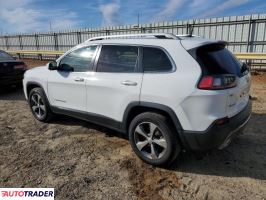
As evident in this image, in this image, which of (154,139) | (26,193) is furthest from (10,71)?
(154,139)

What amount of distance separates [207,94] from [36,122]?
3.90 meters

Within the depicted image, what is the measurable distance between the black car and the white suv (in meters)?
4.58

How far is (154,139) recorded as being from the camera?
3.49 meters

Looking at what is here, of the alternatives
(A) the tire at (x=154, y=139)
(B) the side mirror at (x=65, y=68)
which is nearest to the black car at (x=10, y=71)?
(B) the side mirror at (x=65, y=68)

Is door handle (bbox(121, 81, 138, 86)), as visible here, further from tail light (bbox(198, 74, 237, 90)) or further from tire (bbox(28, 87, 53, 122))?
tire (bbox(28, 87, 53, 122))

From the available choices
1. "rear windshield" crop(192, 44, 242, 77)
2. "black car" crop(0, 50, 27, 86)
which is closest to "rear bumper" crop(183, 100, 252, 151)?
"rear windshield" crop(192, 44, 242, 77)

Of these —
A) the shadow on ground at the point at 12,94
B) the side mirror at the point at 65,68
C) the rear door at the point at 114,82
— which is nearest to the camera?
the rear door at the point at 114,82

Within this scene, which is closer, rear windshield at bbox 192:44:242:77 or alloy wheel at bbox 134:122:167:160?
rear windshield at bbox 192:44:242:77

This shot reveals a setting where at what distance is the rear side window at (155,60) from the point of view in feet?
10.8

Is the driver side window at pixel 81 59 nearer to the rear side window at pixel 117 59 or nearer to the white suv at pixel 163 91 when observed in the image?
the white suv at pixel 163 91

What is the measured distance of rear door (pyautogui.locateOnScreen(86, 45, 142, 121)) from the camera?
3580mm

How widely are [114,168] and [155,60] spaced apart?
5.17 ft

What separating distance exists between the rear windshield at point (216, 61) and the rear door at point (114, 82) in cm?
85

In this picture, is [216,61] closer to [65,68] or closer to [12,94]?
[65,68]
